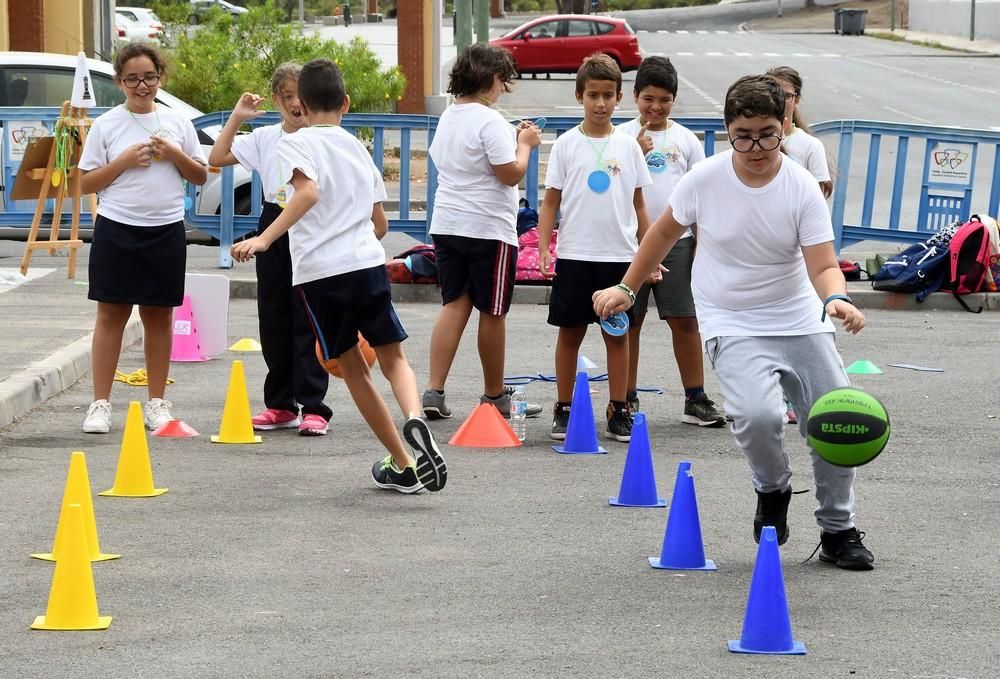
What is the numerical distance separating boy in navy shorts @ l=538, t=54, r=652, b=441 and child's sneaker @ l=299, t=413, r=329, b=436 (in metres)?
1.15

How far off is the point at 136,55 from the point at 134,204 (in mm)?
713

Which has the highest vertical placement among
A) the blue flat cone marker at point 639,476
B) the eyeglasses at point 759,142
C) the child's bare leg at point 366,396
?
the eyeglasses at point 759,142

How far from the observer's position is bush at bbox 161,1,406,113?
2139 cm

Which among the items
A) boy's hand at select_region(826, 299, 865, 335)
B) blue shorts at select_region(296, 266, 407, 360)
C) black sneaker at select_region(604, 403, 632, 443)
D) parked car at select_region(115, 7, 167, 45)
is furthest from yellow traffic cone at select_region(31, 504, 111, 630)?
parked car at select_region(115, 7, 167, 45)

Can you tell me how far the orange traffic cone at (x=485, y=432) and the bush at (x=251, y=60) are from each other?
43.6ft

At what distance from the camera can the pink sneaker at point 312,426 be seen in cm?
816

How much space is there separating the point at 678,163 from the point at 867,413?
3482mm

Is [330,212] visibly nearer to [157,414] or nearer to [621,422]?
[157,414]

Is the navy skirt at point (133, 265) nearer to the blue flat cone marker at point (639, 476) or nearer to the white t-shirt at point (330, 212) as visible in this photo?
the white t-shirt at point (330, 212)

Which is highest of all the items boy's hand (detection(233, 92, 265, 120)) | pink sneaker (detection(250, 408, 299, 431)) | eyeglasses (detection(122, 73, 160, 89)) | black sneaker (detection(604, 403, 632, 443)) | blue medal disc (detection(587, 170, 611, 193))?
eyeglasses (detection(122, 73, 160, 89))

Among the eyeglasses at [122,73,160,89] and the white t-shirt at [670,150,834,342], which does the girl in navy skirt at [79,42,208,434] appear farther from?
the white t-shirt at [670,150,834,342]

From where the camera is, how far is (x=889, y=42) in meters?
67.1

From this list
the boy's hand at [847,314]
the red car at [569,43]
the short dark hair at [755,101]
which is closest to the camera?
the boy's hand at [847,314]

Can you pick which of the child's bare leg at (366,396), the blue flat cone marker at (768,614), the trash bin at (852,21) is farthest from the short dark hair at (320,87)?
the trash bin at (852,21)
